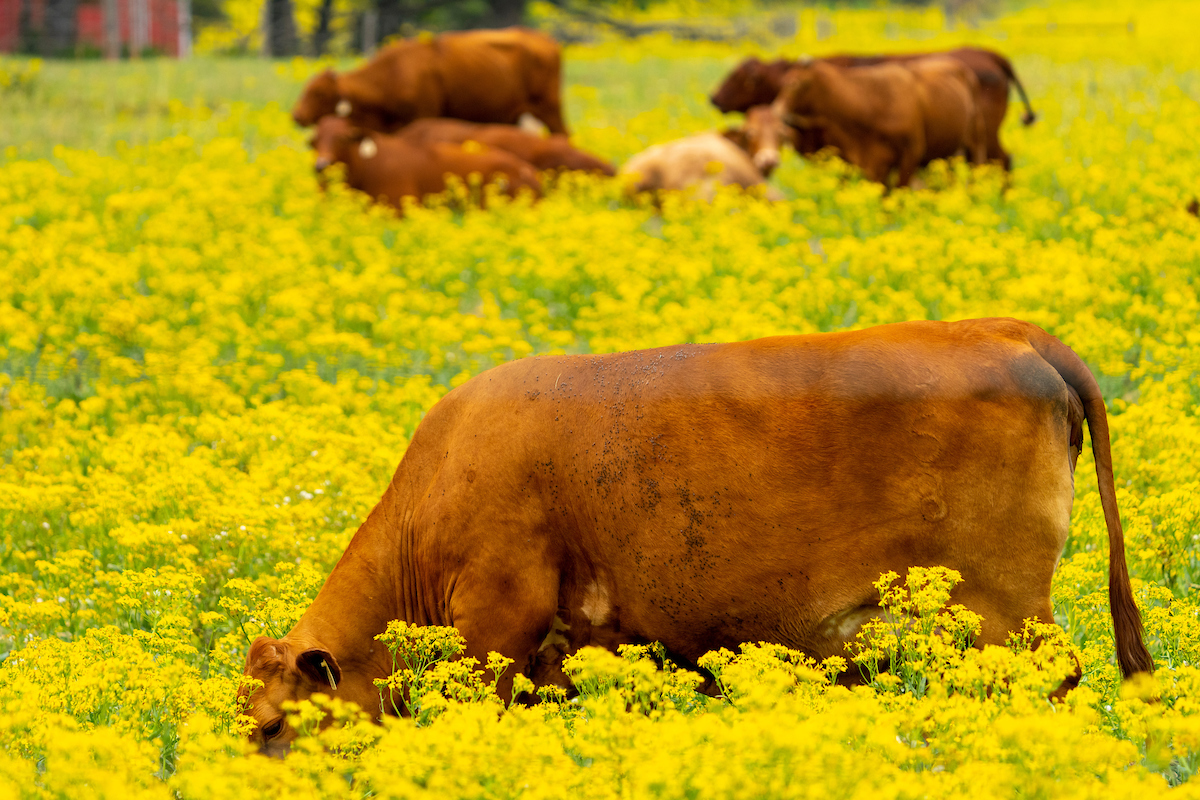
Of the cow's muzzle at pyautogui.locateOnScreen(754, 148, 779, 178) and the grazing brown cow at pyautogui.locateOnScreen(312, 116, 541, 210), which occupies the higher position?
the cow's muzzle at pyautogui.locateOnScreen(754, 148, 779, 178)

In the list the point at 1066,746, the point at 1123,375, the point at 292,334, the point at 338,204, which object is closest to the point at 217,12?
the point at 338,204

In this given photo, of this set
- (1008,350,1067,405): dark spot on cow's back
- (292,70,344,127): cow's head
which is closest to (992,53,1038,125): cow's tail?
(292,70,344,127): cow's head

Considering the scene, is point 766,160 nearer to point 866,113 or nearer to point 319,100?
point 866,113

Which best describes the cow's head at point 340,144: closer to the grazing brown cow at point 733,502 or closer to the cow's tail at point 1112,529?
the grazing brown cow at point 733,502

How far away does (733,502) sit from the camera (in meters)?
4.30

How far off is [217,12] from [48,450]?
4741cm

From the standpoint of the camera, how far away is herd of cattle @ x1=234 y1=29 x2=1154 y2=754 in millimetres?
4172

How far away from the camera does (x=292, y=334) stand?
29.7ft

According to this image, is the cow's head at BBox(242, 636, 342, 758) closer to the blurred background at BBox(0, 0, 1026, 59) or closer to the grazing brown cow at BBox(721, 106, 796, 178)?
the grazing brown cow at BBox(721, 106, 796, 178)

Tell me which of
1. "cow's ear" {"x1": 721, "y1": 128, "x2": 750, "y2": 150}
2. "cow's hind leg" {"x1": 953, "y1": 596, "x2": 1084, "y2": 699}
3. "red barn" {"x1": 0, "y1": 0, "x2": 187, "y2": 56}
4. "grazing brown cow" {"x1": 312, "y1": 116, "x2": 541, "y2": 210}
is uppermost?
"cow's hind leg" {"x1": 953, "y1": 596, "x2": 1084, "y2": 699}

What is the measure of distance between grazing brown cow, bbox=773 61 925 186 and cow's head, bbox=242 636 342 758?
33.3ft

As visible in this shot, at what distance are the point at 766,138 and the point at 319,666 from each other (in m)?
10.9

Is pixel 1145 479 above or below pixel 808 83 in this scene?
below

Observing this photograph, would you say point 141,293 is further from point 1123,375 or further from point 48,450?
point 1123,375
